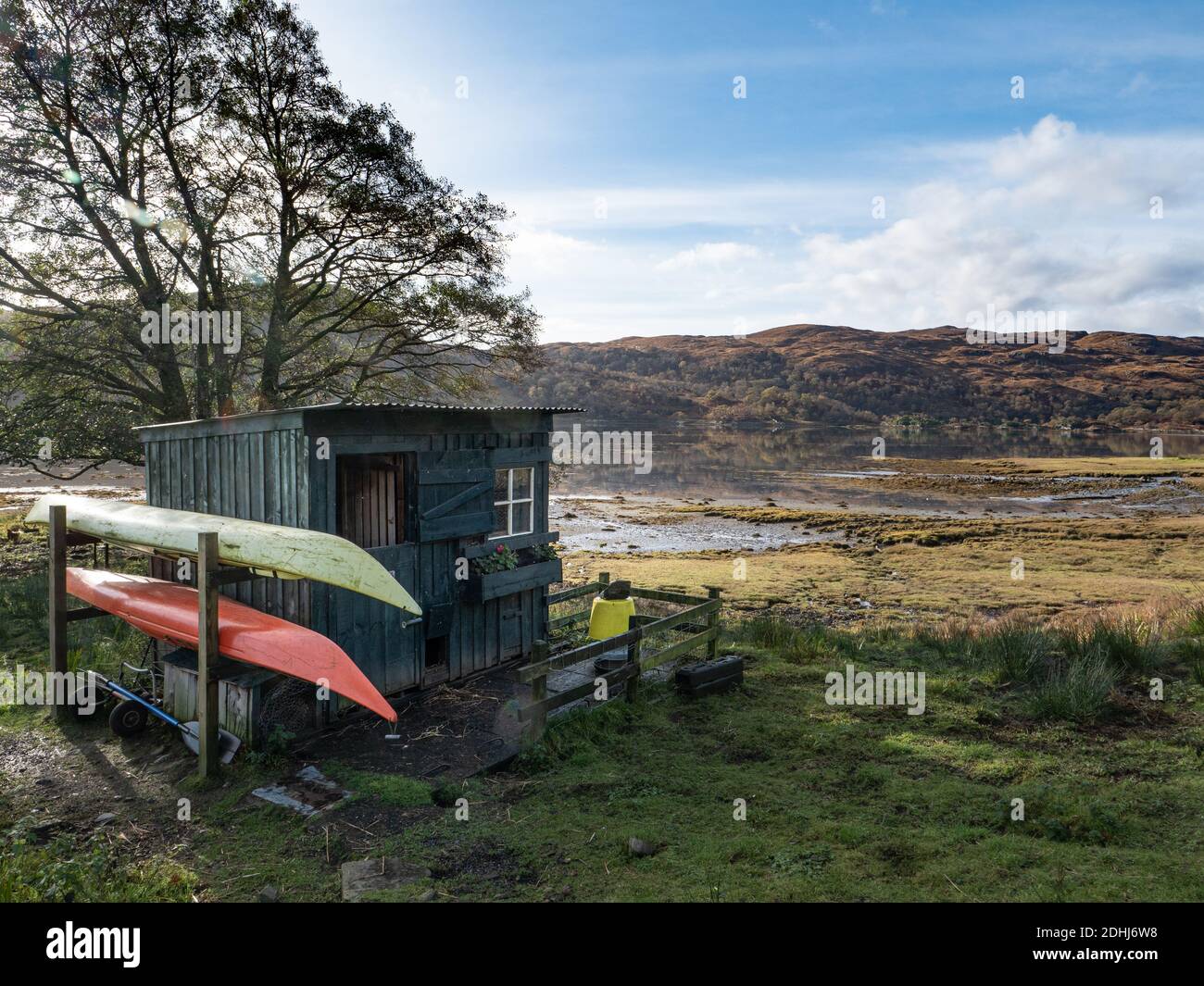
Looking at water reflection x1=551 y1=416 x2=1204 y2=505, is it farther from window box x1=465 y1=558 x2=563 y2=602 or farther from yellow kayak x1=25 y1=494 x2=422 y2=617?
yellow kayak x1=25 y1=494 x2=422 y2=617

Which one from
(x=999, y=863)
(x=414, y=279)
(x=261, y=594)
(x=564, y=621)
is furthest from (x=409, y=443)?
(x=414, y=279)

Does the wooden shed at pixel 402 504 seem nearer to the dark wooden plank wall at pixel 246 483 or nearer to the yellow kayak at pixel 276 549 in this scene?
the dark wooden plank wall at pixel 246 483

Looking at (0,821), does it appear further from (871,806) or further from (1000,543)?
(1000,543)

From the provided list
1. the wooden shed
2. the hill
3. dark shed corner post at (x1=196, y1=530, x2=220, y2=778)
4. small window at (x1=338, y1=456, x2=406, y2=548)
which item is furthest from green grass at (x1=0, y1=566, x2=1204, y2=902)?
the hill

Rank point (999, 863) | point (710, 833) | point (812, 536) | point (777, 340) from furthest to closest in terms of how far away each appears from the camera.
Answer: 1. point (777, 340)
2. point (812, 536)
3. point (710, 833)
4. point (999, 863)

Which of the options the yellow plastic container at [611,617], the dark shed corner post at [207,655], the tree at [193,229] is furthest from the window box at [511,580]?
the tree at [193,229]

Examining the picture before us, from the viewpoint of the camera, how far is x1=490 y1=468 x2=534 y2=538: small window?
11.3m

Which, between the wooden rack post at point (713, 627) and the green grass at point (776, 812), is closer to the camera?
the green grass at point (776, 812)

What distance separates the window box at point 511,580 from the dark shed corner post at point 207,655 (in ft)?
11.4

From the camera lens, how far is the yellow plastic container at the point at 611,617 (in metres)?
11.1

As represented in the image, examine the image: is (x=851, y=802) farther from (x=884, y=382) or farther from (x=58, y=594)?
(x=884, y=382)

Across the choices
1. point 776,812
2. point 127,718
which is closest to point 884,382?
point 776,812

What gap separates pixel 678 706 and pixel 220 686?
18.4 feet

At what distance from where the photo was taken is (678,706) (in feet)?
33.3
